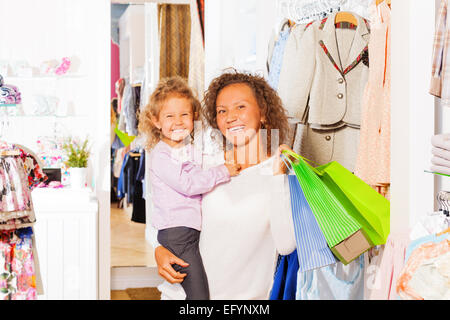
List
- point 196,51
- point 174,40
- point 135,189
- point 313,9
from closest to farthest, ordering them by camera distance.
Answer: point 313,9
point 196,51
point 174,40
point 135,189

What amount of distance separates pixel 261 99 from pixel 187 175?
1.07 feet

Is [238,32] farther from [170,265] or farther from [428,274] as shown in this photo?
[428,274]

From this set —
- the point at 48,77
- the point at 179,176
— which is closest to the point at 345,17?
the point at 179,176

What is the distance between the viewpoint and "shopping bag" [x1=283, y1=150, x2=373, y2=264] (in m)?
1.48

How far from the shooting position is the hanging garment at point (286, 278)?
5.09 feet

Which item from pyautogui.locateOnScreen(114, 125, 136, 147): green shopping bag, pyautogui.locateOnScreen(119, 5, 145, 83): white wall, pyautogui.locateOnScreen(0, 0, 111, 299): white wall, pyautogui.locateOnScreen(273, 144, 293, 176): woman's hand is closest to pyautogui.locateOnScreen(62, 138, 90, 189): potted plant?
pyautogui.locateOnScreen(0, 0, 111, 299): white wall

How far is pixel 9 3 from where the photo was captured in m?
2.79

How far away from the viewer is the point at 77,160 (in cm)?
274

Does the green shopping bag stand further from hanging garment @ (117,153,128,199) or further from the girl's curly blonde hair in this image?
the girl's curly blonde hair

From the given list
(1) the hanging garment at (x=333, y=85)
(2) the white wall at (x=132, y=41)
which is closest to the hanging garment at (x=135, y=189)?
(2) the white wall at (x=132, y=41)

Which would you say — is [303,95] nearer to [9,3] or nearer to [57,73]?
[57,73]

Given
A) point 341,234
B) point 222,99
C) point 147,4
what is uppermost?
point 147,4
